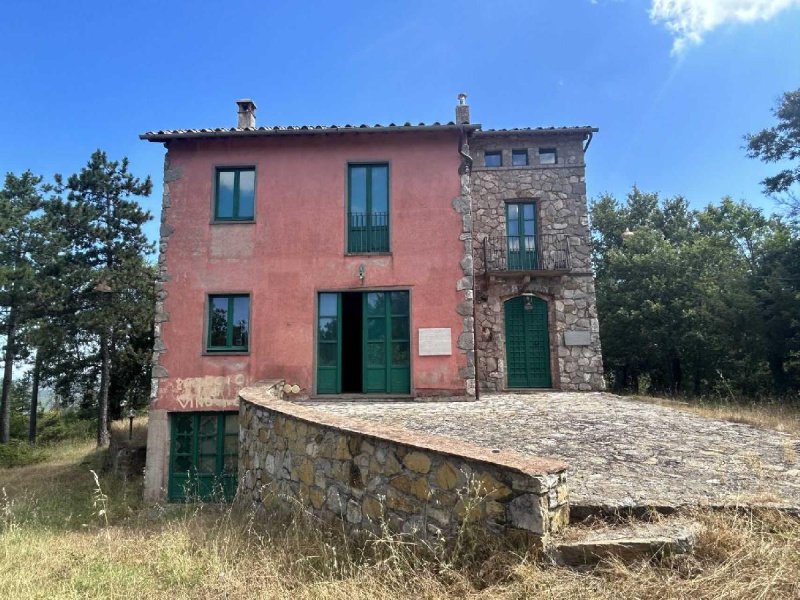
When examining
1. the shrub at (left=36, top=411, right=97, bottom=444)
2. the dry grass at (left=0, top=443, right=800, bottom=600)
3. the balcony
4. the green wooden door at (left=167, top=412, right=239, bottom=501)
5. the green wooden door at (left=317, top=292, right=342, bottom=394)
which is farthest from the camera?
the shrub at (left=36, top=411, right=97, bottom=444)

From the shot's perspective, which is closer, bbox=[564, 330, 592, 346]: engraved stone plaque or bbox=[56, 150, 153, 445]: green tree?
bbox=[564, 330, 592, 346]: engraved stone plaque

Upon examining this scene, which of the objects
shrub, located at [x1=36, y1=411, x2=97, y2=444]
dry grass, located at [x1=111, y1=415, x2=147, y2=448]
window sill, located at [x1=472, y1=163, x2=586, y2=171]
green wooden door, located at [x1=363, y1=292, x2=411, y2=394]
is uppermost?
window sill, located at [x1=472, y1=163, x2=586, y2=171]

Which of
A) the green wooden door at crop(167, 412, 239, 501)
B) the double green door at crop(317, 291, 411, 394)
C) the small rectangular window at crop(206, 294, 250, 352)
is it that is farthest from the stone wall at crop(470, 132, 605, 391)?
the green wooden door at crop(167, 412, 239, 501)

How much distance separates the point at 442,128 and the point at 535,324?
658 cm

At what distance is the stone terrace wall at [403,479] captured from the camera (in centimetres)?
330

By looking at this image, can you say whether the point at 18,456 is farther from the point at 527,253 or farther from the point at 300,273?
the point at 527,253

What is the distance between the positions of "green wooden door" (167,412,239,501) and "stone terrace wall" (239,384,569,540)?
4.05 meters

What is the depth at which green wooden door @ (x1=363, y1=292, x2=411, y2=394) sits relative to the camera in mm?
10555

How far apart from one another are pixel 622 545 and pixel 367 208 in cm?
894

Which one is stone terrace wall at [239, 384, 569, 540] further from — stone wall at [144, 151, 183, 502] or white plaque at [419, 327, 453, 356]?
stone wall at [144, 151, 183, 502]

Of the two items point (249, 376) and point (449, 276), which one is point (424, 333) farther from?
point (249, 376)

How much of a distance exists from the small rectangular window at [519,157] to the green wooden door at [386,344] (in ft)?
22.9

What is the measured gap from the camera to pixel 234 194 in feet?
36.7

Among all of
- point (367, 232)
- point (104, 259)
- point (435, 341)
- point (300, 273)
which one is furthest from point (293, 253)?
point (104, 259)
